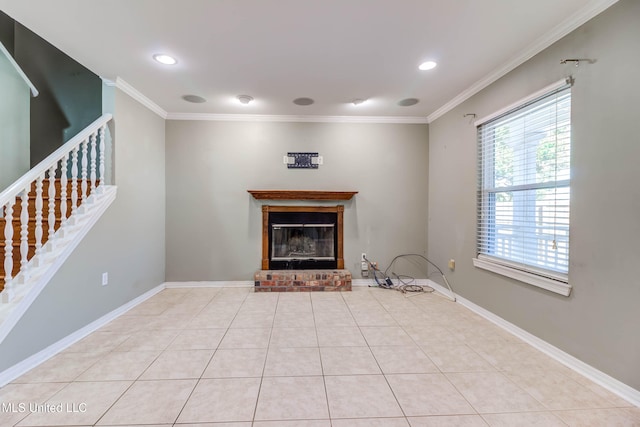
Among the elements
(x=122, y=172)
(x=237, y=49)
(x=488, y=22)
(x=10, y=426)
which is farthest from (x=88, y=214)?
(x=488, y=22)

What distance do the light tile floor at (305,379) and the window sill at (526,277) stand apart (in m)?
0.52

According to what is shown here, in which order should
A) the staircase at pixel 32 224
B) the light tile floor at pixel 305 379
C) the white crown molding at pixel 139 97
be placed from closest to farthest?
the light tile floor at pixel 305 379 < the staircase at pixel 32 224 < the white crown molding at pixel 139 97

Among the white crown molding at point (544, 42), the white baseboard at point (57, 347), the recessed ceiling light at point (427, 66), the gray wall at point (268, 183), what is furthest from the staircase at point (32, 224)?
the white crown molding at point (544, 42)

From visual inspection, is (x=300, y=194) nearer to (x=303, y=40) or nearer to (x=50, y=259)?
(x=303, y=40)

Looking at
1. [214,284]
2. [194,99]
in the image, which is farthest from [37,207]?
[214,284]

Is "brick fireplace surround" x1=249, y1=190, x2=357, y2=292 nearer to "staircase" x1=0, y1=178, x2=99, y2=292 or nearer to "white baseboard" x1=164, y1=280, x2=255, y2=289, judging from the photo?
"white baseboard" x1=164, y1=280, x2=255, y2=289

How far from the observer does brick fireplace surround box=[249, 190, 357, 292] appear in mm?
3570

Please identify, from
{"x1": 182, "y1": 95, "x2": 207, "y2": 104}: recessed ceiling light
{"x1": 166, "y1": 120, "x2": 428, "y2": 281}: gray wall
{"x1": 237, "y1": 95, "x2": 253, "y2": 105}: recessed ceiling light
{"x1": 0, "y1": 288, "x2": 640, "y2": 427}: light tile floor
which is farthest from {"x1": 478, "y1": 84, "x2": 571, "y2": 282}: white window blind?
{"x1": 182, "y1": 95, "x2": 207, "y2": 104}: recessed ceiling light

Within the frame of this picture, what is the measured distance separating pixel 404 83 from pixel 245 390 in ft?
10.1

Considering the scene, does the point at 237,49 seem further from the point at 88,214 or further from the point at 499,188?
the point at 499,188

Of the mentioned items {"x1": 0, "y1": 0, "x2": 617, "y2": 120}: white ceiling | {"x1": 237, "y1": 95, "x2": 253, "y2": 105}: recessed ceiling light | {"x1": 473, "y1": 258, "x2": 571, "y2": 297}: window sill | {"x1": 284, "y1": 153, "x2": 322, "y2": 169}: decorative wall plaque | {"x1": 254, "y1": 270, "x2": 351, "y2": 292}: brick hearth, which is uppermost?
{"x1": 237, "y1": 95, "x2": 253, "y2": 105}: recessed ceiling light

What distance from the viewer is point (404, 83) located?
281 centimetres

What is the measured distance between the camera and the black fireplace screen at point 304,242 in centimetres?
391

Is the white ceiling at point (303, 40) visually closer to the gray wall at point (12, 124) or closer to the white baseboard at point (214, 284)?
the gray wall at point (12, 124)
